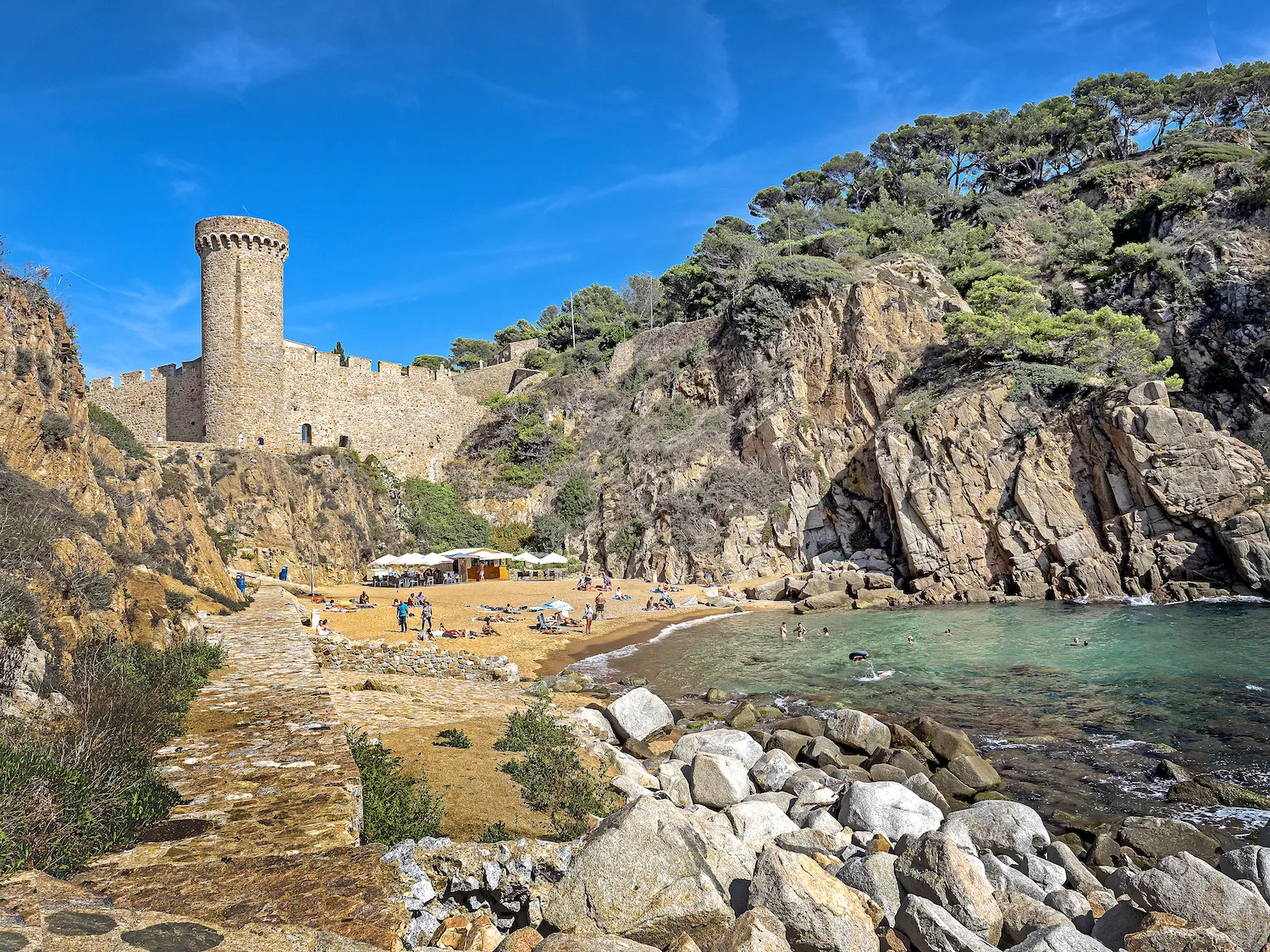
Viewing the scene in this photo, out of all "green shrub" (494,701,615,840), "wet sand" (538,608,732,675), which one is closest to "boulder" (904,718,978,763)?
"green shrub" (494,701,615,840)

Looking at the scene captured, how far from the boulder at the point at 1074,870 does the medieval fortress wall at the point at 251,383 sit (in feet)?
117

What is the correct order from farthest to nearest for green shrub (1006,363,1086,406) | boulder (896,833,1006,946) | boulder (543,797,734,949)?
green shrub (1006,363,1086,406)
boulder (896,833,1006,946)
boulder (543,797,734,949)

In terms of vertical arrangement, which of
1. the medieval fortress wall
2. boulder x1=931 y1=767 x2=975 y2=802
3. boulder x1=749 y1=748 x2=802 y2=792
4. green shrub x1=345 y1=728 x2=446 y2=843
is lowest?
boulder x1=931 y1=767 x2=975 y2=802

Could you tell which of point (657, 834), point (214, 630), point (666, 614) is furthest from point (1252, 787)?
point (666, 614)

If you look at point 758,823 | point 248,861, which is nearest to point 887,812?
point 758,823

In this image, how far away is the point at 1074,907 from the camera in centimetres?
595

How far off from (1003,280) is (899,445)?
1144 centimetres

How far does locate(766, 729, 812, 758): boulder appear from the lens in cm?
1083

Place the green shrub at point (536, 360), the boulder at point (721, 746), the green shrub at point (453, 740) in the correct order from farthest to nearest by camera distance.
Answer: the green shrub at point (536, 360)
the boulder at point (721, 746)
the green shrub at point (453, 740)

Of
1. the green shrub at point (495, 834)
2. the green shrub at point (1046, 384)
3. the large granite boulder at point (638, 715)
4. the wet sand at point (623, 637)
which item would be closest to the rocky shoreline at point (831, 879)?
the green shrub at point (495, 834)

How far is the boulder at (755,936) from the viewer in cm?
429

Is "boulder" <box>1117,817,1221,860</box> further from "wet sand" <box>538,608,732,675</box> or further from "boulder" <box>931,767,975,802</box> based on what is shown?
"wet sand" <box>538,608,732,675</box>

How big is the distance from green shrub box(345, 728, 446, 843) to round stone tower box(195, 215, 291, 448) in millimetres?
32029

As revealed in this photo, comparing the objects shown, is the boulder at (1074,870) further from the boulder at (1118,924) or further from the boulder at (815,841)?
the boulder at (815,841)
